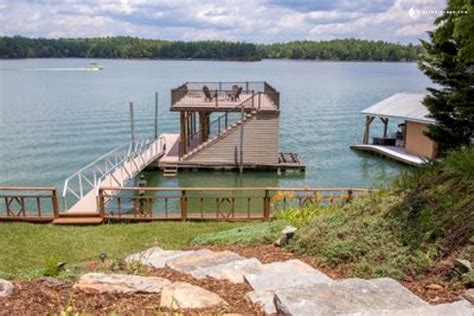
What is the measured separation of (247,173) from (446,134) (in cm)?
932

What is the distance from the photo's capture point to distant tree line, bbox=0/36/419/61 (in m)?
155

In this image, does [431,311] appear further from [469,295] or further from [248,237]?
[248,237]

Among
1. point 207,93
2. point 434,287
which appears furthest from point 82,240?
point 207,93

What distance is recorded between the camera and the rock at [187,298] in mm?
3449

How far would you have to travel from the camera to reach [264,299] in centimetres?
371

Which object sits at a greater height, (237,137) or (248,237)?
(248,237)

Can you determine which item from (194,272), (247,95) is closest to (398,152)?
(247,95)

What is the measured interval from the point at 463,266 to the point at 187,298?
238 centimetres

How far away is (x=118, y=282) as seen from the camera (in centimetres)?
385

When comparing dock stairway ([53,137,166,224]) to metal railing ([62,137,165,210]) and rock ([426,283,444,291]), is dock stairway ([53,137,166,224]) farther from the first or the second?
rock ([426,283,444,291])

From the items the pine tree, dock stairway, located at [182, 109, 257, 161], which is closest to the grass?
the pine tree

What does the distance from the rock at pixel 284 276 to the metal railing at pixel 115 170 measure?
11.0 m

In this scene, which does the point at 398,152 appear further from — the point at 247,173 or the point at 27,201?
the point at 27,201

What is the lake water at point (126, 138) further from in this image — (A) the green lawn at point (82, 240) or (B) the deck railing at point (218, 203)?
(A) the green lawn at point (82, 240)
